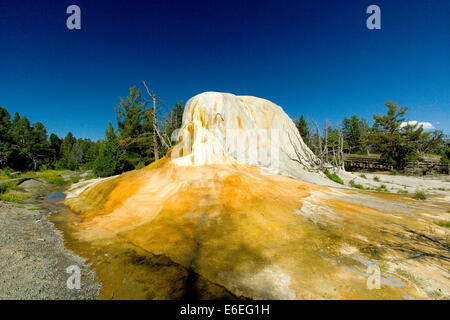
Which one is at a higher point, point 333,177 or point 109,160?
point 109,160

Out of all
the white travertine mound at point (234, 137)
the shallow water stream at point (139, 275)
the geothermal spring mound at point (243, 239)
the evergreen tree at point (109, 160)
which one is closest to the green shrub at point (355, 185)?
the white travertine mound at point (234, 137)

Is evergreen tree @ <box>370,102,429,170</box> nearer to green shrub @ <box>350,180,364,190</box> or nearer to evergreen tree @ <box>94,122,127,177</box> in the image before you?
green shrub @ <box>350,180,364,190</box>

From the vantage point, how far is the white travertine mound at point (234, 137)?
9531 millimetres

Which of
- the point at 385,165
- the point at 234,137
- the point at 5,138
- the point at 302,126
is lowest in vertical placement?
the point at 385,165

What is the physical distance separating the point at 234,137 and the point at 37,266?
33.2ft

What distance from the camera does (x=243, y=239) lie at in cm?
448

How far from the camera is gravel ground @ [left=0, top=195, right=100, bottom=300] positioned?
2.93 metres

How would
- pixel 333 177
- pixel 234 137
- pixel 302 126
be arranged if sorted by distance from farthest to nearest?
1. pixel 302 126
2. pixel 333 177
3. pixel 234 137

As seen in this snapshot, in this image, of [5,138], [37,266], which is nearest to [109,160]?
[37,266]

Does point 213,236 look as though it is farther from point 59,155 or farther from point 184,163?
point 59,155

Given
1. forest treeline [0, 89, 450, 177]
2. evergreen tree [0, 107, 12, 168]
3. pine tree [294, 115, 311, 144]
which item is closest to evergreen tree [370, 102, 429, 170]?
forest treeline [0, 89, 450, 177]

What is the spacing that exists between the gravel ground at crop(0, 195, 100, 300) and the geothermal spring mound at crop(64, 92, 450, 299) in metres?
0.29

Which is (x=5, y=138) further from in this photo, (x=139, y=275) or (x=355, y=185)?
(x=355, y=185)
